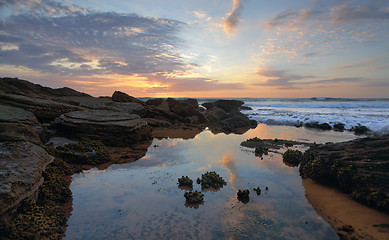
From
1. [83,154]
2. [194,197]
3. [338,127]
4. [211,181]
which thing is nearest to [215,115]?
[338,127]

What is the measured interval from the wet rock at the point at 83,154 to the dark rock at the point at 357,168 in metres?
6.72

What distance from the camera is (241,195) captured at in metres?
4.73

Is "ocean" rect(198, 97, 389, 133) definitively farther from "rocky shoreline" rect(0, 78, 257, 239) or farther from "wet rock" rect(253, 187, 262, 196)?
"wet rock" rect(253, 187, 262, 196)

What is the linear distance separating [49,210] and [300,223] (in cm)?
476

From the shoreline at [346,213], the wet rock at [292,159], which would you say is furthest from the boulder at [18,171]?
the wet rock at [292,159]

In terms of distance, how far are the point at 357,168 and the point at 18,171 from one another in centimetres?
743

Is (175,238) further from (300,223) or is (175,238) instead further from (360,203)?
(360,203)

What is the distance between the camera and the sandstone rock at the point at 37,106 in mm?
9573

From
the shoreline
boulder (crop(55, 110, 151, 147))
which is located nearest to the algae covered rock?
the shoreline

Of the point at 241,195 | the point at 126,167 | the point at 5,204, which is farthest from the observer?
the point at 126,167

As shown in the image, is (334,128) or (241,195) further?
(334,128)

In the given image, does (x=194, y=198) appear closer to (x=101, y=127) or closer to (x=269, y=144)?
(x=101, y=127)

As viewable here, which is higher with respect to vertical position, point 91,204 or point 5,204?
point 5,204

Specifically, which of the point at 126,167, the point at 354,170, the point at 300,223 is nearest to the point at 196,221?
→ the point at 300,223
